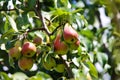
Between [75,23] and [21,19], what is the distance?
0.32m

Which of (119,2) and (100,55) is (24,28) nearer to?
(119,2)

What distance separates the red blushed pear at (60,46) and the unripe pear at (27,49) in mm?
133

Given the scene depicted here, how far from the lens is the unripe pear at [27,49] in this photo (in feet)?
7.40

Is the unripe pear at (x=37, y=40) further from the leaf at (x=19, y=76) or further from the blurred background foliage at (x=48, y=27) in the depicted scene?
the leaf at (x=19, y=76)

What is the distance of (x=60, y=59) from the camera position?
2.31 metres

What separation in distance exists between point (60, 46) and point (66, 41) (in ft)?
0.12

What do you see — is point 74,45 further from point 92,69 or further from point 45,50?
point 92,69

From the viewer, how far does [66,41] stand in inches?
85.4

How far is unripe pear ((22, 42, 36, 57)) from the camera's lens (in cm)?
226

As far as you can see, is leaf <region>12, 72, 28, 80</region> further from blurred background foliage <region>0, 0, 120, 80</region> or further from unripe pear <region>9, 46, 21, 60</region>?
unripe pear <region>9, 46, 21, 60</region>

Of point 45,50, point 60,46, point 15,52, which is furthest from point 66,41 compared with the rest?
point 15,52

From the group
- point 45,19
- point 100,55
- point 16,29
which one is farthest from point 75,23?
point 100,55

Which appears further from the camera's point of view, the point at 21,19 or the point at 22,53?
the point at 21,19

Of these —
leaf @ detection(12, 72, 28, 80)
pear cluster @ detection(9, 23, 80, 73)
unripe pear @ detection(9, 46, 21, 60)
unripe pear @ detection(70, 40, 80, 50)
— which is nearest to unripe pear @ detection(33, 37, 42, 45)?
pear cluster @ detection(9, 23, 80, 73)
